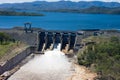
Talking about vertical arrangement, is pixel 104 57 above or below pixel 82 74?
above

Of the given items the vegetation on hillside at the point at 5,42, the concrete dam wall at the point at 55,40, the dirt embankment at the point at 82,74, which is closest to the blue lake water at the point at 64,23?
the concrete dam wall at the point at 55,40

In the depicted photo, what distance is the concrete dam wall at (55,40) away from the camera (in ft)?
185

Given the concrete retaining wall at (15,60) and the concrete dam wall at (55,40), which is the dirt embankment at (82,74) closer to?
the concrete retaining wall at (15,60)

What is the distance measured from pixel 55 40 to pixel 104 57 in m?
14.7

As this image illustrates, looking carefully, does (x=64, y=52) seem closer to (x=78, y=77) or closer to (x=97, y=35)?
(x=97, y=35)

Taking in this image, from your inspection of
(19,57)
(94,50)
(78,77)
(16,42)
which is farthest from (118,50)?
(16,42)

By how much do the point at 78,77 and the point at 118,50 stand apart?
857 centimetres

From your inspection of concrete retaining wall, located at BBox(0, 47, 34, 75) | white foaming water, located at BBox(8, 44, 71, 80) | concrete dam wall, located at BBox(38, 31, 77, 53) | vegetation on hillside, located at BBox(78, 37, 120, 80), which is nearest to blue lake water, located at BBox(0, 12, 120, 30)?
concrete dam wall, located at BBox(38, 31, 77, 53)

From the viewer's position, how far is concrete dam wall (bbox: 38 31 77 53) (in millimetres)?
56322

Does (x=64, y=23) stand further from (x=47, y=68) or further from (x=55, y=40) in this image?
(x=47, y=68)

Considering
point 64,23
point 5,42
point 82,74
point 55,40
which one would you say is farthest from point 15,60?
point 64,23

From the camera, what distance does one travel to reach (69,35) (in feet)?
191

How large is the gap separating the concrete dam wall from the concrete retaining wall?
88.9 inches

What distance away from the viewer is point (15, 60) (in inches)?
1871
